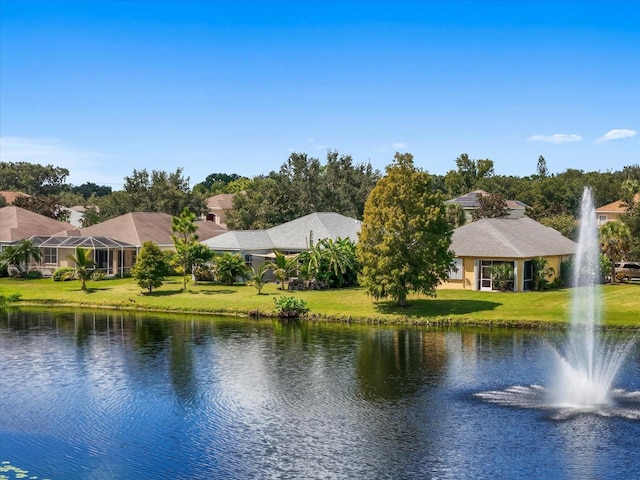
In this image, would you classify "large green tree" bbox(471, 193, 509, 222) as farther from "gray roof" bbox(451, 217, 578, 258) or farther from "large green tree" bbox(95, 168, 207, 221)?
"large green tree" bbox(95, 168, 207, 221)

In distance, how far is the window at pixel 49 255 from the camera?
257 ft

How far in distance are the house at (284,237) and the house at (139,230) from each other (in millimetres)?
7593

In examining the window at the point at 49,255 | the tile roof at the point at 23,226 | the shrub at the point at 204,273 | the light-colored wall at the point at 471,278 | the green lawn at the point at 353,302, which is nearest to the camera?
Result: the green lawn at the point at 353,302

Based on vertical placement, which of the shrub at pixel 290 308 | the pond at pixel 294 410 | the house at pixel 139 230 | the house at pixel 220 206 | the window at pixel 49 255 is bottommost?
the pond at pixel 294 410

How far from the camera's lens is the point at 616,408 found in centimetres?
3048

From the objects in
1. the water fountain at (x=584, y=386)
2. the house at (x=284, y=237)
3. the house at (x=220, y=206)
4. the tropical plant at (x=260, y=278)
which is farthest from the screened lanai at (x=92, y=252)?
the house at (x=220, y=206)

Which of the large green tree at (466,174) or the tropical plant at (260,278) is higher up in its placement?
the large green tree at (466,174)

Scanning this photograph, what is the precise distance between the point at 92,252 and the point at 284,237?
62.3ft

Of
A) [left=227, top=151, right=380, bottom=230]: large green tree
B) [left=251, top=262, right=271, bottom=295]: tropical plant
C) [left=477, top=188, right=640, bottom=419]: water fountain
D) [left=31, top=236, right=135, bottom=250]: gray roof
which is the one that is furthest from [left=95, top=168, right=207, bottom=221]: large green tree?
[left=477, top=188, right=640, bottom=419]: water fountain

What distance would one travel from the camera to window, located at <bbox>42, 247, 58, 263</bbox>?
78250 mm

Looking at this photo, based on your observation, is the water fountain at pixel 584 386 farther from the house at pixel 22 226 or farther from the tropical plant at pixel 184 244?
the house at pixel 22 226

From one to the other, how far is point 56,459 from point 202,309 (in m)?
34.8

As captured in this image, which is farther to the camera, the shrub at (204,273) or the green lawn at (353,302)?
the shrub at (204,273)

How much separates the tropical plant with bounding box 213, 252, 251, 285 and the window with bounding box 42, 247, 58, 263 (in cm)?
1926
